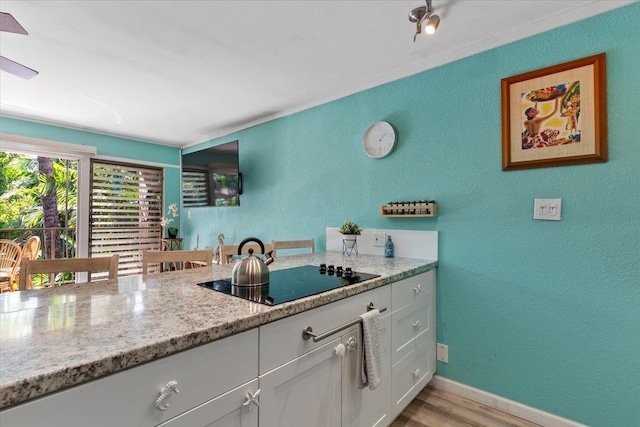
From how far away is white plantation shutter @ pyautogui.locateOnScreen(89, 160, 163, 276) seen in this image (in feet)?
Result: 12.9

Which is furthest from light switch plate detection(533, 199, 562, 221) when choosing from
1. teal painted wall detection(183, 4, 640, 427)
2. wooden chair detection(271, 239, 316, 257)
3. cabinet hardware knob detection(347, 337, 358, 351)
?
wooden chair detection(271, 239, 316, 257)

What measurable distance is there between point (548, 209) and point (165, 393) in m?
1.95

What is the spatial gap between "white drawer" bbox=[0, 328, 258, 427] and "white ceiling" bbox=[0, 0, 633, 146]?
1.66m

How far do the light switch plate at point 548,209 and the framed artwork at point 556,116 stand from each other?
209 millimetres

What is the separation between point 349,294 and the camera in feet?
4.14

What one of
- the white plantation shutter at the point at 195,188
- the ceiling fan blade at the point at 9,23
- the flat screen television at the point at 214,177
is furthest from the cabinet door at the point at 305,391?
the white plantation shutter at the point at 195,188

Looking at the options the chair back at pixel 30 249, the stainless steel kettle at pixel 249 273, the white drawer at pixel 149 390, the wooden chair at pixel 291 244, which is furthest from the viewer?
the chair back at pixel 30 249

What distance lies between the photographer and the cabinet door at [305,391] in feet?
3.08

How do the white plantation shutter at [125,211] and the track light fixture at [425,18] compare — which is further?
the white plantation shutter at [125,211]

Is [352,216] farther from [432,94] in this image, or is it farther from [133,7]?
[133,7]

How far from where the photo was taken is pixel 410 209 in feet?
6.95

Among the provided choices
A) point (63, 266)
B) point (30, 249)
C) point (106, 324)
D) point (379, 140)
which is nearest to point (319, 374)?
point (106, 324)

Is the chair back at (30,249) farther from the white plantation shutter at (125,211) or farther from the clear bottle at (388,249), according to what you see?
the clear bottle at (388,249)

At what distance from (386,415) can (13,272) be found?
4.07m
